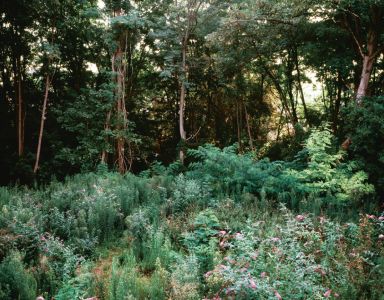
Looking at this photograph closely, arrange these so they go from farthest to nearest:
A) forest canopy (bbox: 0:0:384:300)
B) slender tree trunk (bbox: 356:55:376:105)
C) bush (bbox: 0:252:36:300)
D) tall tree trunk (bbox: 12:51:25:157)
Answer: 1. tall tree trunk (bbox: 12:51:25:157)
2. slender tree trunk (bbox: 356:55:376:105)
3. forest canopy (bbox: 0:0:384:300)
4. bush (bbox: 0:252:36:300)

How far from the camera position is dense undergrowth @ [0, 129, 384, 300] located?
4180 mm

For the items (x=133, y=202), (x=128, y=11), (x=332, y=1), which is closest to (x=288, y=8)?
(x=332, y=1)

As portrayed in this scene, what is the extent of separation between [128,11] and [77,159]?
7.48 metres

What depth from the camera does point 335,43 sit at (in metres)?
14.2

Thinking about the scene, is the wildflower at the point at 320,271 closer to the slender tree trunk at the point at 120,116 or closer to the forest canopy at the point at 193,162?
the forest canopy at the point at 193,162

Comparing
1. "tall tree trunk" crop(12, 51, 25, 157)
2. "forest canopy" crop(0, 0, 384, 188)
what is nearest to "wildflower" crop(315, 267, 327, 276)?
"forest canopy" crop(0, 0, 384, 188)

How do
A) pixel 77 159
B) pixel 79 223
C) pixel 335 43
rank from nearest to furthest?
1. pixel 79 223
2. pixel 335 43
3. pixel 77 159

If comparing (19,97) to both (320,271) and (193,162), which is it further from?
(320,271)

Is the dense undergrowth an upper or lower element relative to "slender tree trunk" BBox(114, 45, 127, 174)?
lower

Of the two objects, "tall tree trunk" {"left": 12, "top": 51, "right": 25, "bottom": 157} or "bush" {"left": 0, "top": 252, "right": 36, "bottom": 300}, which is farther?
"tall tree trunk" {"left": 12, "top": 51, "right": 25, "bottom": 157}

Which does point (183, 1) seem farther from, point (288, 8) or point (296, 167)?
point (296, 167)

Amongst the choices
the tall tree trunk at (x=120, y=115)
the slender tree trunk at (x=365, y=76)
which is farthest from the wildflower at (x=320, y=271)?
the tall tree trunk at (x=120, y=115)

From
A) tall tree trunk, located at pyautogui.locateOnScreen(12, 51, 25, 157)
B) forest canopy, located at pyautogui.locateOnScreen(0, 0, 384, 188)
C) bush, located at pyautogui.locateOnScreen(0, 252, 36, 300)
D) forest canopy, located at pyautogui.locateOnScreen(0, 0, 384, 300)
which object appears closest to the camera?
bush, located at pyautogui.locateOnScreen(0, 252, 36, 300)

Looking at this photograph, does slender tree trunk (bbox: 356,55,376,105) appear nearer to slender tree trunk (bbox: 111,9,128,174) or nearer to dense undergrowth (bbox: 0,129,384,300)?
dense undergrowth (bbox: 0,129,384,300)
